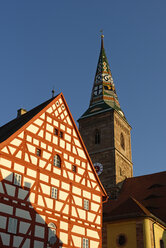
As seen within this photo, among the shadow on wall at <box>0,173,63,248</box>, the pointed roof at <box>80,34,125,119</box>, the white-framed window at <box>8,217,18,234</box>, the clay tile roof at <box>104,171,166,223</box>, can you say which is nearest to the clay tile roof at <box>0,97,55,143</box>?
the shadow on wall at <box>0,173,63,248</box>

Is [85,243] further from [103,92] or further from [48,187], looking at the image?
[103,92]

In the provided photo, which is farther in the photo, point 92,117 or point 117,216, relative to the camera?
point 92,117

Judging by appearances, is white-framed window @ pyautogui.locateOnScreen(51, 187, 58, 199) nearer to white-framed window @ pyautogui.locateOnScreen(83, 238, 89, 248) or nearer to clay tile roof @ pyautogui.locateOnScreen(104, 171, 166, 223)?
white-framed window @ pyautogui.locateOnScreen(83, 238, 89, 248)

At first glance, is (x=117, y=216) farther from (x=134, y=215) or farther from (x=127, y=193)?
(x=127, y=193)

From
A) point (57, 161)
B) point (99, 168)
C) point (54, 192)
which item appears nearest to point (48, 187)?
point (54, 192)

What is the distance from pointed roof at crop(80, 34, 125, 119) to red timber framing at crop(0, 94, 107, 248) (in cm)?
2573

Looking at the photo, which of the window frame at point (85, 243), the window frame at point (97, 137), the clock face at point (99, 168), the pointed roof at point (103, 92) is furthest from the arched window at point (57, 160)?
the pointed roof at point (103, 92)

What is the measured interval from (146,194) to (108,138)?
10.1 m

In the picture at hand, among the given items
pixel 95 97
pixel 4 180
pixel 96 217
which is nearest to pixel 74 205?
pixel 96 217

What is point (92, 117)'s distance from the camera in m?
49.9

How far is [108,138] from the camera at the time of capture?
4647 cm

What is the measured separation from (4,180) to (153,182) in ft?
84.0

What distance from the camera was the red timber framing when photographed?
18281 mm

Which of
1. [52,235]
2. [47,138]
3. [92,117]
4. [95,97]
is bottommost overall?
[52,235]
